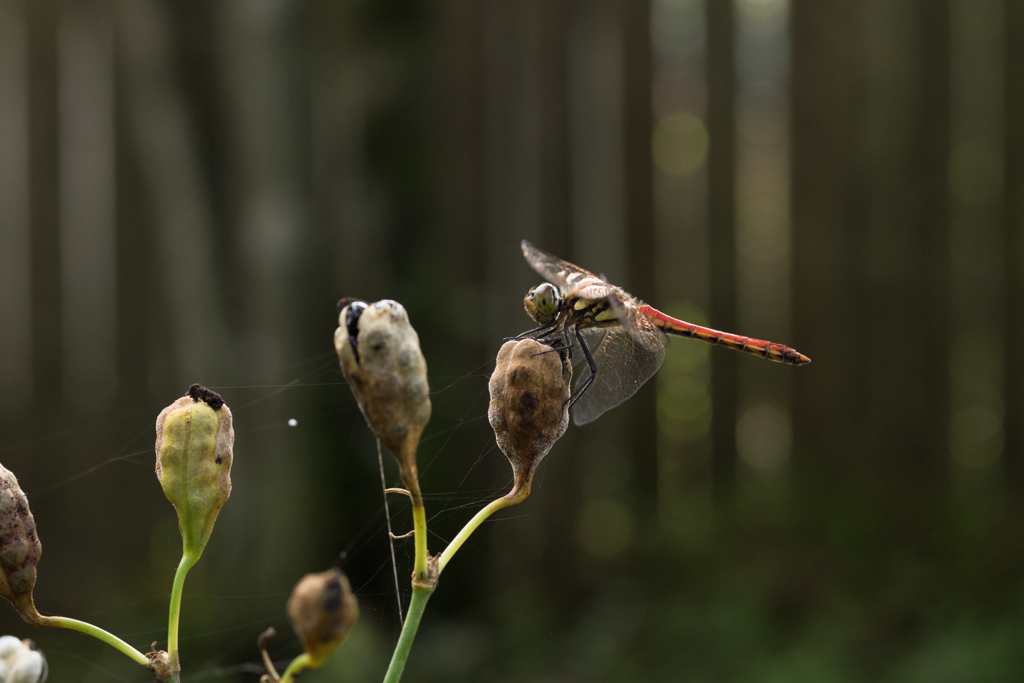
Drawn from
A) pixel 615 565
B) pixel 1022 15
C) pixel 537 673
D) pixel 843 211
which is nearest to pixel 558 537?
pixel 615 565

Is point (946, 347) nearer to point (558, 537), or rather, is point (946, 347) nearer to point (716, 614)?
point (716, 614)

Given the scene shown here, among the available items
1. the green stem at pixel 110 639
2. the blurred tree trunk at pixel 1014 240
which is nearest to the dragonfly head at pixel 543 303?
the green stem at pixel 110 639

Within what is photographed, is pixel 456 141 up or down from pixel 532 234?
up

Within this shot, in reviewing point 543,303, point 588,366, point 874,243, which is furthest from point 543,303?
point 874,243

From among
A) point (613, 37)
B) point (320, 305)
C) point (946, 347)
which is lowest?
point (946, 347)

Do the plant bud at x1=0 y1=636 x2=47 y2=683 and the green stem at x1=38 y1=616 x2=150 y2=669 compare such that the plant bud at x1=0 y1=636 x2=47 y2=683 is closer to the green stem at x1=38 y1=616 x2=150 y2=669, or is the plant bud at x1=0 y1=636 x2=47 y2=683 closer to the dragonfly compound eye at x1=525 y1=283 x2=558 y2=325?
the green stem at x1=38 y1=616 x2=150 y2=669

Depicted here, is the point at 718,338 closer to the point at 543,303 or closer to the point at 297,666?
the point at 543,303

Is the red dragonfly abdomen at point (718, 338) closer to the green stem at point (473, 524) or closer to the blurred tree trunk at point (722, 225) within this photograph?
the green stem at point (473, 524)
